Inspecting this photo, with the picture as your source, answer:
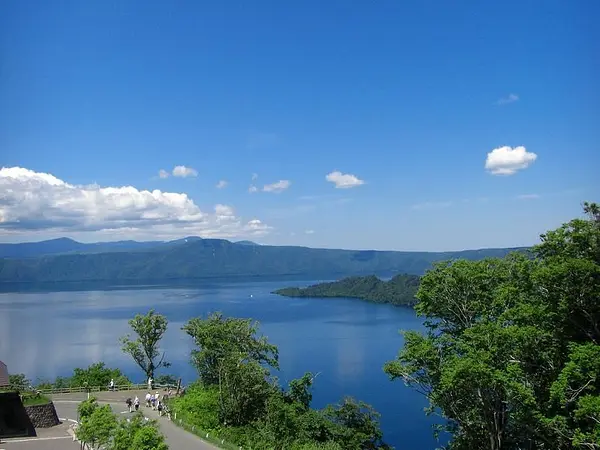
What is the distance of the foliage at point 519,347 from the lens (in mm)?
10938

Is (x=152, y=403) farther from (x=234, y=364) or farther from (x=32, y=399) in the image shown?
(x=32, y=399)

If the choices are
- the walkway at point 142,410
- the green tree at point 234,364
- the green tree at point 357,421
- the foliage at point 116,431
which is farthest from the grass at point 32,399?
the green tree at point 357,421

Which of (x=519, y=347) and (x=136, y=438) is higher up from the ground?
(x=519, y=347)

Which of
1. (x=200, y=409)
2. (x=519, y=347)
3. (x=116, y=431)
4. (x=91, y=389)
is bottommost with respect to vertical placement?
(x=91, y=389)

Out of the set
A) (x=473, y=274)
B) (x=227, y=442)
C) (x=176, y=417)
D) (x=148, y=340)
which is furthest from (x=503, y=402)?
(x=148, y=340)

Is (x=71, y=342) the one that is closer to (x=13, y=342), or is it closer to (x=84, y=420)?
(x=13, y=342)

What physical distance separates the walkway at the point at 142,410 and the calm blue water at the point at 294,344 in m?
16.6

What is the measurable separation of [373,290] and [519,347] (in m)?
116

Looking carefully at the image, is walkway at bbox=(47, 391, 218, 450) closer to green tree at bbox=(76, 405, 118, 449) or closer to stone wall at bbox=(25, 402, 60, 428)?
stone wall at bbox=(25, 402, 60, 428)

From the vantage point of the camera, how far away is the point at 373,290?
126312 millimetres

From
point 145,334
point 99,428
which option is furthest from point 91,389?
point 99,428

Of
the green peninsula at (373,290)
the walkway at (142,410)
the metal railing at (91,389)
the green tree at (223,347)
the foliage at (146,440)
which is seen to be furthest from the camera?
the green peninsula at (373,290)

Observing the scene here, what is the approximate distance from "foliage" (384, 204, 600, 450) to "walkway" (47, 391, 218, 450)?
5827 mm

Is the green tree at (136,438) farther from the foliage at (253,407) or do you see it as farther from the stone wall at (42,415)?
the stone wall at (42,415)
